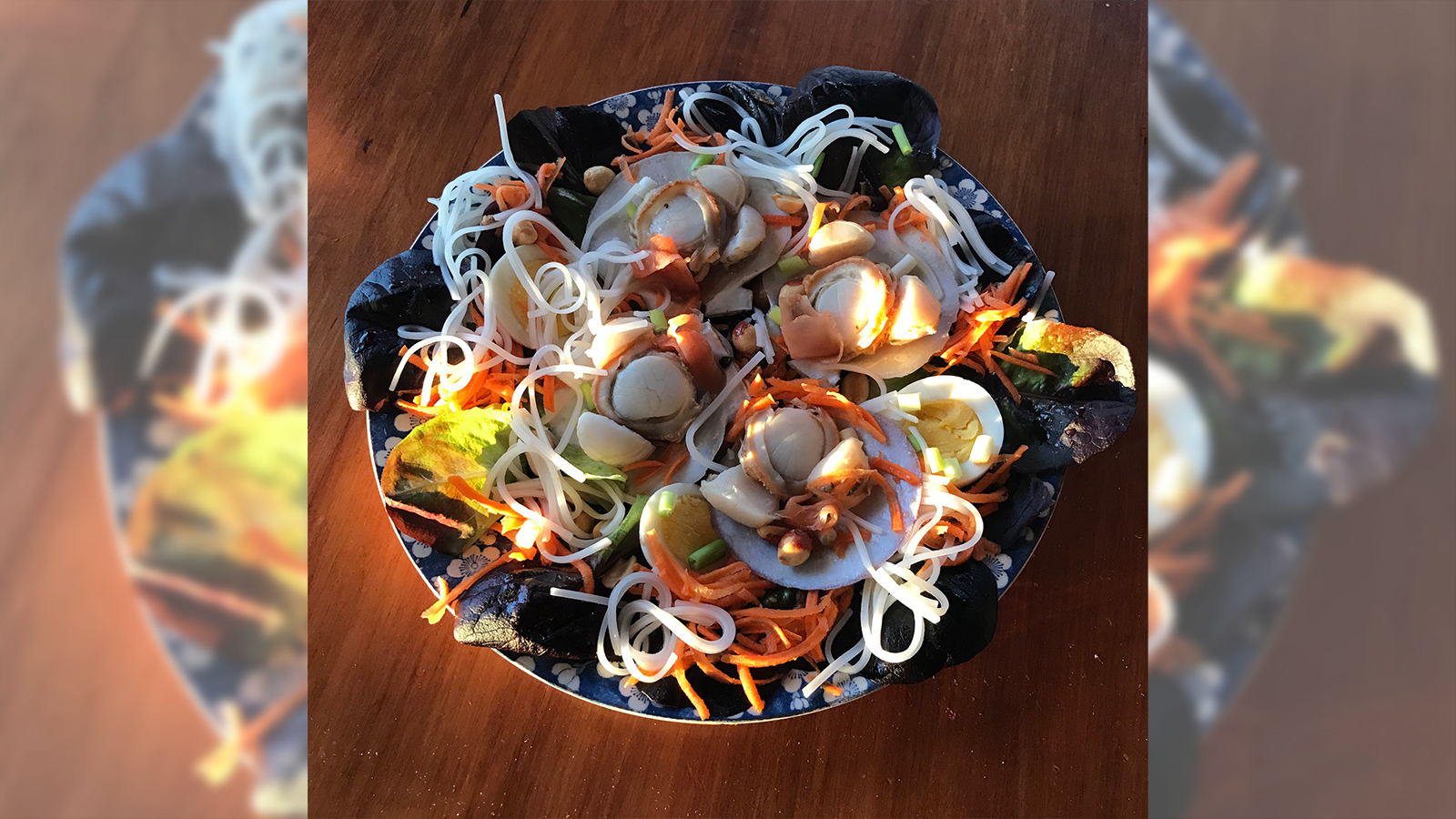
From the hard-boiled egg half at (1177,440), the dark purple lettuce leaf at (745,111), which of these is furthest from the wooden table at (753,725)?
the hard-boiled egg half at (1177,440)

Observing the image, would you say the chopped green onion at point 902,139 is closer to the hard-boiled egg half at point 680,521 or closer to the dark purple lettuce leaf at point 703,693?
the hard-boiled egg half at point 680,521

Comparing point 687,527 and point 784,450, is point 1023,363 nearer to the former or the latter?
point 784,450

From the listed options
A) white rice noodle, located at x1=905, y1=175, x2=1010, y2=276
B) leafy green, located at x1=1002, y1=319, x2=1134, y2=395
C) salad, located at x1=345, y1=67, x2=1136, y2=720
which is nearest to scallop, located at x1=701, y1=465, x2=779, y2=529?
salad, located at x1=345, y1=67, x2=1136, y2=720

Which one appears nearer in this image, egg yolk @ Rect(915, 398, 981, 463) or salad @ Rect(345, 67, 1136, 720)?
salad @ Rect(345, 67, 1136, 720)

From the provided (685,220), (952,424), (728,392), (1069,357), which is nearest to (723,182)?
(685,220)

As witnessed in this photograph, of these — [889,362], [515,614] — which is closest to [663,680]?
[515,614]

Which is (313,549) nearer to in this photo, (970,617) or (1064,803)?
(970,617)

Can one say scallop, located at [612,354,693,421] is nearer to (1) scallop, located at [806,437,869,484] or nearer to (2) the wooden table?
(1) scallop, located at [806,437,869,484]
